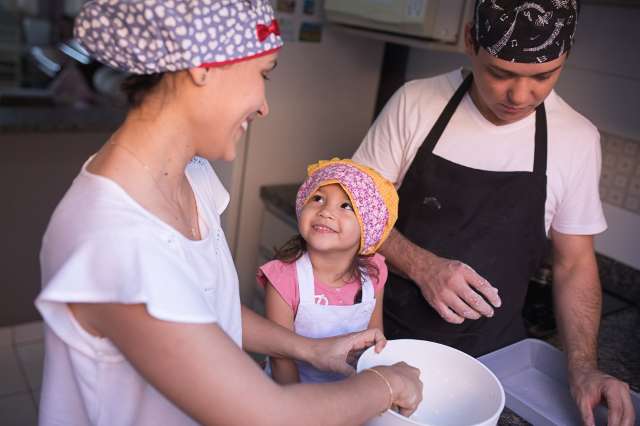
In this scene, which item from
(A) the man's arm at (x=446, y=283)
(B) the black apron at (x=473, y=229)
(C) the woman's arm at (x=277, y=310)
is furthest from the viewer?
(B) the black apron at (x=473, y=229)

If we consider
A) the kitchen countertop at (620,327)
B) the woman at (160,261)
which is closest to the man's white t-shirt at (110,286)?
the woman at (160,261)

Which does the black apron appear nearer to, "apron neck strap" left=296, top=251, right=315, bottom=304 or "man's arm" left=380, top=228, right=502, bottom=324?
"man's arm" left=380, top=228, right=502, bottom=324

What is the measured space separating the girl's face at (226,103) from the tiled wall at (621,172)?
1.40 m

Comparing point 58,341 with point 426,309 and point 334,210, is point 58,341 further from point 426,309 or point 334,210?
point 426,309

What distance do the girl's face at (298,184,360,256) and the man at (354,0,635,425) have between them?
17 cm

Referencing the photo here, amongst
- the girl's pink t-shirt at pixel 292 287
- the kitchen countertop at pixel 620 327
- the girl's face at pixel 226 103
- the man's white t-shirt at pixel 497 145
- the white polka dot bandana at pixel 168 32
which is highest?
the white polka dot bandana at pixel 168 32

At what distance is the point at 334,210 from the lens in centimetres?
126

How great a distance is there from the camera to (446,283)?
124cm

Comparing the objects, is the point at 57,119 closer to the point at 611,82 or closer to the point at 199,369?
the point at 611,82

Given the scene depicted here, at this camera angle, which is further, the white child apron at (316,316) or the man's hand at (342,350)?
the white child apron at (316,316)

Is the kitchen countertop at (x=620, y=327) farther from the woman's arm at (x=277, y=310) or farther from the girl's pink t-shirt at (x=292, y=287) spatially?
the woman's arm at (x=277, y=310)

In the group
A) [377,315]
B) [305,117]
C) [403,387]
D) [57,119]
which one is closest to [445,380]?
[403,387]

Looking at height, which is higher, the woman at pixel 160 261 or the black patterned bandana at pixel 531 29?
the black patterned bandana at pixel 531 29

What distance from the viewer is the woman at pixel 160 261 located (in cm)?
69
